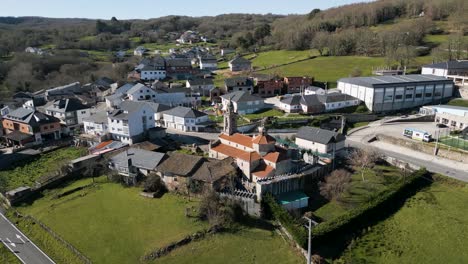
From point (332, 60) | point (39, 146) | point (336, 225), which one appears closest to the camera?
point (336, 225)

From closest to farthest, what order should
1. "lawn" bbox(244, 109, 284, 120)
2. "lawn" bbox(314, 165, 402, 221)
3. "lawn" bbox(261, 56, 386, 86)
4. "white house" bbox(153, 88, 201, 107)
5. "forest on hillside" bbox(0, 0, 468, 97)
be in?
1. "lawn" bbox(314, 165, 402, 221)
2. "lawn" bbox(244, 109, 284, 120)
3. "white house" bbox(153, 88, 201, 107)
4. "lawn" bbox(261, 56, 386, 86)
5. "forest on hillside" bbox(0, 0, 468, 97)

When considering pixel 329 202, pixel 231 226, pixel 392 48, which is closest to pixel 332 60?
pixel 392 48

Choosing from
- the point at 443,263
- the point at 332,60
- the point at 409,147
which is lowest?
the point at 443,263

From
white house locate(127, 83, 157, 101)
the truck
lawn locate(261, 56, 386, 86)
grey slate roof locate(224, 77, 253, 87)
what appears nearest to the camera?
the truck

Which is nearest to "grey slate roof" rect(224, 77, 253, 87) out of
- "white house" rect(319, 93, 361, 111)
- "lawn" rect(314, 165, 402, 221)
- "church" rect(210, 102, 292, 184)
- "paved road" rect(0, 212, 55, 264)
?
"white house" rect(319, 93, 361, 111)

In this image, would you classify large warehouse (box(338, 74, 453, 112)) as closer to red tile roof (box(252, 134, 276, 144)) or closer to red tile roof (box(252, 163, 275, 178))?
red tile roof (box(252, 134, 276, 144))

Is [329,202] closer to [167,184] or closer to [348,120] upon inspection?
[167,184]
